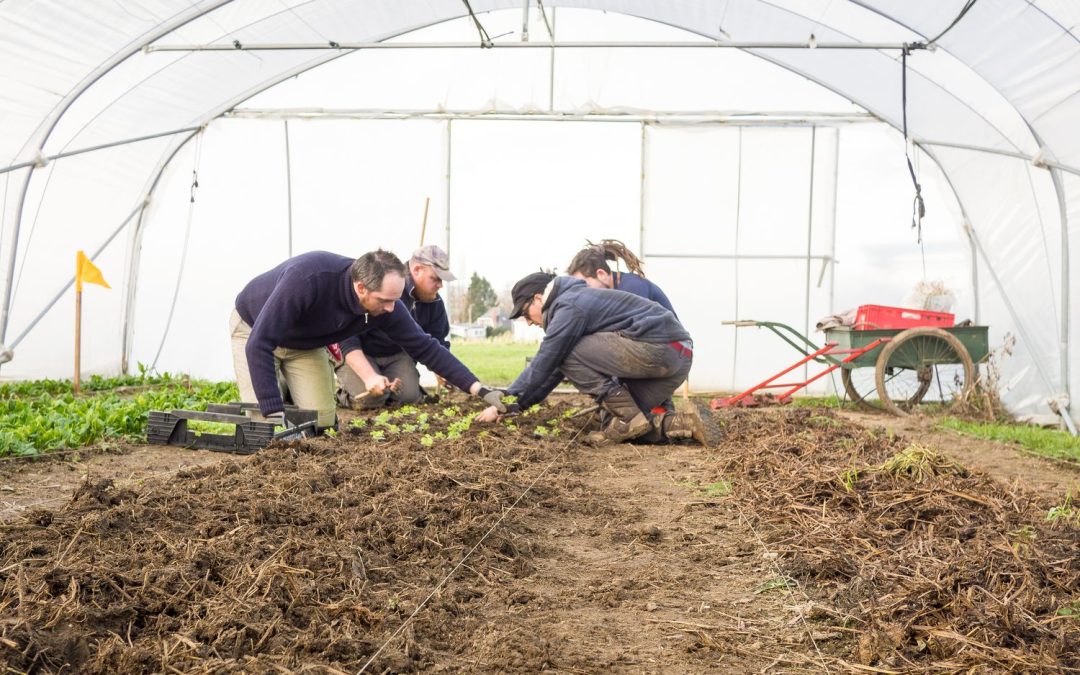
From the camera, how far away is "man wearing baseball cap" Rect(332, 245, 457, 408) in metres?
6.93

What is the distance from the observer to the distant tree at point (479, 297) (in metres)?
13.9

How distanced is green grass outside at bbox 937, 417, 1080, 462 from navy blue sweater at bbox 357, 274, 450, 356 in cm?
427

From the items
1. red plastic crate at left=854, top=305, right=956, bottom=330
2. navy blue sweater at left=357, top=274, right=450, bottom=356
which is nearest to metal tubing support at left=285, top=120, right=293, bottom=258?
navy blue sweater at left=357, top=274, right=450, bottom=356

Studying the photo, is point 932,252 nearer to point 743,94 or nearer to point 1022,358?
point 1022,358

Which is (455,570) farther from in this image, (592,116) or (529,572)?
(592,116)

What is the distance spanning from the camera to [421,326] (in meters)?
7.69

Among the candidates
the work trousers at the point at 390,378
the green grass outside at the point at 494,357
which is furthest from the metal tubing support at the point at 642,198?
the work trousers at the point at 390,378

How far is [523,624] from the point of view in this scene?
2.57 metres

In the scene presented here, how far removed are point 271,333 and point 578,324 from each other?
6.51 ft

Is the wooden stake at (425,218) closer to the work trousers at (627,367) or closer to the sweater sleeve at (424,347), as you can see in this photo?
the work trousers at (627,367)

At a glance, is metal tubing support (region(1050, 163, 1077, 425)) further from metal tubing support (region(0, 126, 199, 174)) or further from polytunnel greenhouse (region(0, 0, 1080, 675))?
metal tubing support (region(0, 126, 199, 174))

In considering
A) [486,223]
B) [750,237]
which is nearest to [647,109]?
[750,237]

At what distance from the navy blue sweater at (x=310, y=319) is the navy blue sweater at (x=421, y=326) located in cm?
148

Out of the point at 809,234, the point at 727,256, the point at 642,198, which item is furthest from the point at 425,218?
the point at 809,234
